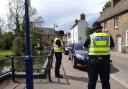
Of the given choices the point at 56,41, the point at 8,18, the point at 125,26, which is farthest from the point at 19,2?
the point at 56,41

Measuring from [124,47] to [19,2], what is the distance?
→ 1323 inches

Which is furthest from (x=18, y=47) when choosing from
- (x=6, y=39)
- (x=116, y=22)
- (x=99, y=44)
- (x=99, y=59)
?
(x=99, y=59)

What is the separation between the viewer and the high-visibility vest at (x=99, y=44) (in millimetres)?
8031

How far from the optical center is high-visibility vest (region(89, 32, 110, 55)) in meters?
8.03

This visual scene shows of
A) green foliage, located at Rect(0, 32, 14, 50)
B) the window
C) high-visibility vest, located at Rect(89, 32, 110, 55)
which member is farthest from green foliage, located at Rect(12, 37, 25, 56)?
high-visibility vest, located at Rect(89, 32, 110, 55)

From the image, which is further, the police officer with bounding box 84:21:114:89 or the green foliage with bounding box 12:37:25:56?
the green foliage with bounding box 12:37:25:56

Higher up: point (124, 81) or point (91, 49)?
point (91, 49)

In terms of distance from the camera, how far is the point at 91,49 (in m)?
8.11

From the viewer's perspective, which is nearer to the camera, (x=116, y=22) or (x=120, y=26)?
(x=120, y=26)

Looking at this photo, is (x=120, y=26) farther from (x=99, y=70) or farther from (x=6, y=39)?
(x=6, y=39)

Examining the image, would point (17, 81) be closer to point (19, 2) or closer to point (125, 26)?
point (125, 26)

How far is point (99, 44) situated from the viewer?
8.06m

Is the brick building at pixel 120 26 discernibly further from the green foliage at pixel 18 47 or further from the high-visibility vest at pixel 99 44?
the high-visibility vest at pixel 99 44

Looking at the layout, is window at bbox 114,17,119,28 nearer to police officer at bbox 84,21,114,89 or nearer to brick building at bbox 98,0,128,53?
brick building at bbox 98,0,128,53
